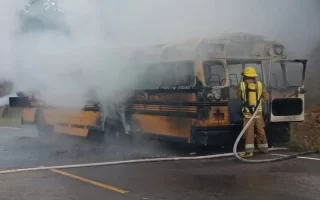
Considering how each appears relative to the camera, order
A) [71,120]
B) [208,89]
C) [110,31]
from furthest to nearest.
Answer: [71,120] → [110,31] → [208,89]

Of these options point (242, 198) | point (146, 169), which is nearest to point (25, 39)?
point (146, 169)

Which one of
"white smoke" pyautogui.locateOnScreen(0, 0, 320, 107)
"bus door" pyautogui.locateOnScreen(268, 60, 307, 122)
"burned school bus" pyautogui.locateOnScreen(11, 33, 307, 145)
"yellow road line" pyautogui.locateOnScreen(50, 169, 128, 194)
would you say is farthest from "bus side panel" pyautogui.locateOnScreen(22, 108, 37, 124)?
"bus door" pyautogui.locateOnScreen(268, 60, 307, 122)

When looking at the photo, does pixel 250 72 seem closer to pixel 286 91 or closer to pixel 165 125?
pixel 286 91

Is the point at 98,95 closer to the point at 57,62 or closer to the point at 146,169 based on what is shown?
the point at 57,62

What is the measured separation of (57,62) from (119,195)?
6.85m

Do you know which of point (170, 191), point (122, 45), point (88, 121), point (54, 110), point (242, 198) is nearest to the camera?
point (242, 198)

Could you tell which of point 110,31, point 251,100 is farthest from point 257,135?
point 110,31

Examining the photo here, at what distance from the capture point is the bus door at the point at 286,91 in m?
11.1

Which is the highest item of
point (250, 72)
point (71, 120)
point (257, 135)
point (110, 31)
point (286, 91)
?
point (110, 31)

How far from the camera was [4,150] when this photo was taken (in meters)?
13.2

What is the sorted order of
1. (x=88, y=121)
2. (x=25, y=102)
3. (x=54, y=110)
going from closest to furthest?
(x=88, y=121) < (x=54, y=110) < (x=25, y=102)

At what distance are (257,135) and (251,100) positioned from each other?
0.70 meters

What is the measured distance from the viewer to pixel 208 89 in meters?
10.4

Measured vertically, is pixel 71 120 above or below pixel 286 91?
below
